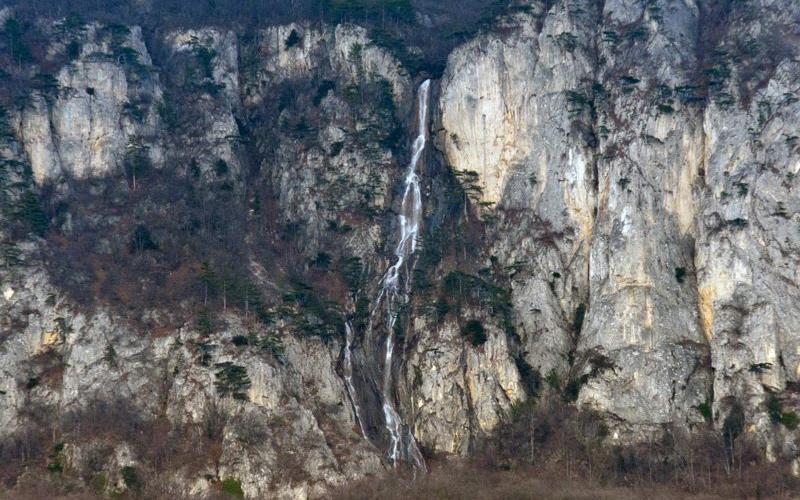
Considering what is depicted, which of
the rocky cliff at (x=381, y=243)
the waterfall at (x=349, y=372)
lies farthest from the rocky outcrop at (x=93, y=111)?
the waterfall at (x=349, y=372)

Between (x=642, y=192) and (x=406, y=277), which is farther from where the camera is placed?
(x=406, y=277)

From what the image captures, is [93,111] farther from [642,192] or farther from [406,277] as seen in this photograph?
[642,192]

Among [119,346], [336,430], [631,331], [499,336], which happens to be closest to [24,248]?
[119,346]

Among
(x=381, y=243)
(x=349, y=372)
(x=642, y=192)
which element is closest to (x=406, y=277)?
(x=381, y=243)

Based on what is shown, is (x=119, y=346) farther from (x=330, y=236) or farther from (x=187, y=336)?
(x=330, y=236)

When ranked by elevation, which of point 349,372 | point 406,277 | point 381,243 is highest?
point 381,243

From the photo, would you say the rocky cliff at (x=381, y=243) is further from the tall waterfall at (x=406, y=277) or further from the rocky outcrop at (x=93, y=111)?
the tall waterfall at (x=406, y=277)

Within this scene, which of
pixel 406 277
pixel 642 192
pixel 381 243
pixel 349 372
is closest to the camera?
pixel 349 372

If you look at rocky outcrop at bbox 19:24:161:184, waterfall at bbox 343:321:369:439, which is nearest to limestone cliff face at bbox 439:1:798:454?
waterfall at bbox 343:321:369:439
